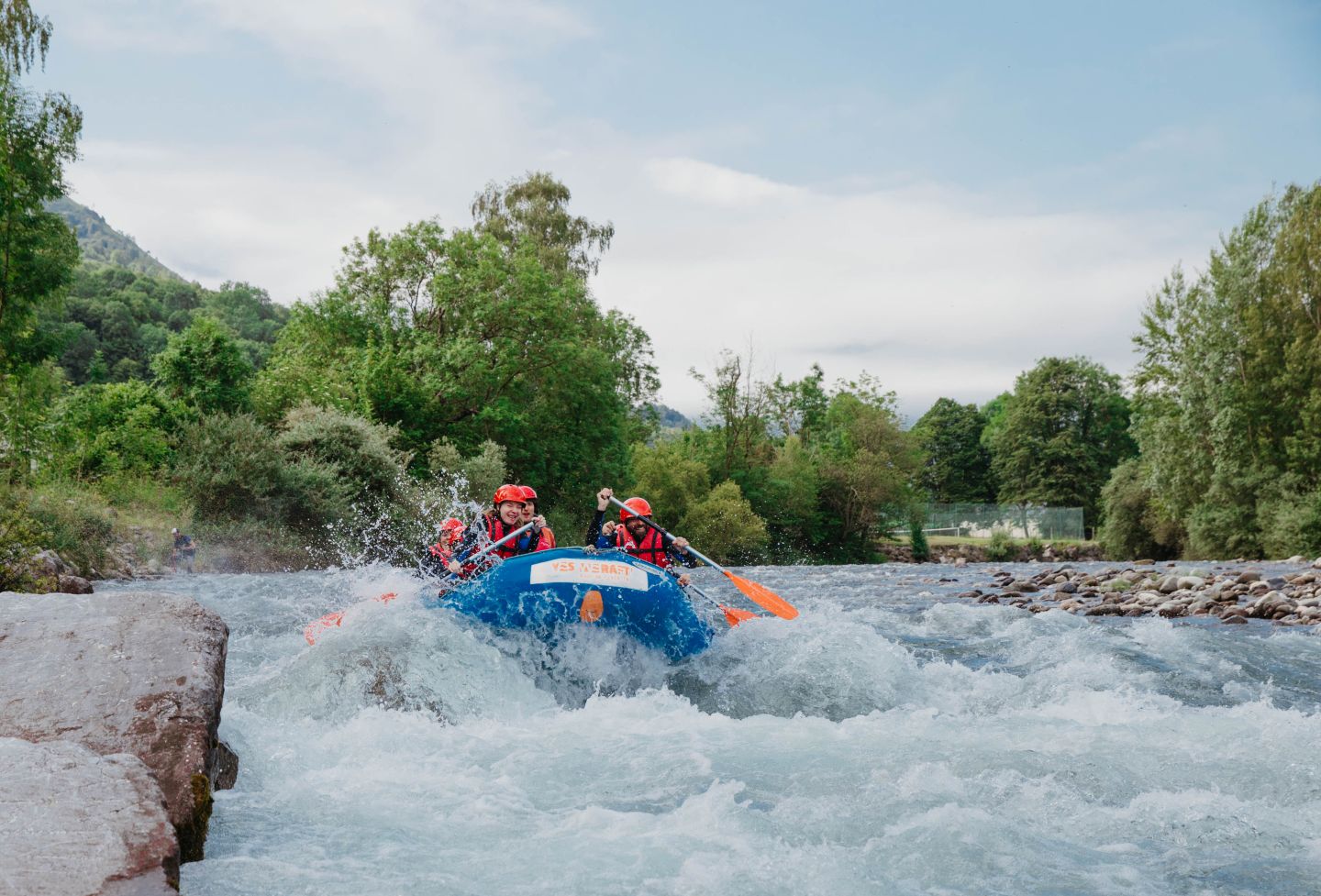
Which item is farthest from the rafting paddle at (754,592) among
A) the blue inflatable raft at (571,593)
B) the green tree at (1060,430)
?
the green tree at (1060,430)

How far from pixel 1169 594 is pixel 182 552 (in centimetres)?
1549

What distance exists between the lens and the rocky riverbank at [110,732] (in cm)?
280

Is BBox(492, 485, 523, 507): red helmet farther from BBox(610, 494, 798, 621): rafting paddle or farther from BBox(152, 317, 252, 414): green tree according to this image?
BBox(152, 317, 252, 414): green tree

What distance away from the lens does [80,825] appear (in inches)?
113

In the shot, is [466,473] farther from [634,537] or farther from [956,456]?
[956,456]

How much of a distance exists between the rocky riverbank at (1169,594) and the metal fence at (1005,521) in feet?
88.0

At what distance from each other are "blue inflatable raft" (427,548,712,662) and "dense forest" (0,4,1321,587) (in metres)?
5.28

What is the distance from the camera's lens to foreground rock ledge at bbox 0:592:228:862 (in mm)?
3695

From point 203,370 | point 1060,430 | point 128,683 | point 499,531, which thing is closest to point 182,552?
point 203,370

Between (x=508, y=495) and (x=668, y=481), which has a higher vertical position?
(x=668, y=481)

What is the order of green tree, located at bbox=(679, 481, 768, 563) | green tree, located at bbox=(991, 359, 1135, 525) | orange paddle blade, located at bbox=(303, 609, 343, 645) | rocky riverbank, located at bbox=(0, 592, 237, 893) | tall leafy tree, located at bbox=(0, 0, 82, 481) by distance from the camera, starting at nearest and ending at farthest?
rocky riverbank, located at bbox=(0, 592, 237, 893), orange paddle blade, located at bbox=(303, 609, 343, 645), tall leafy tree, located at bbox=(0, 0, 82, 481), green tree, located at bbox=(679, 481, 768, 563), green tree, located at bbox=(991, 359, 1135, 525)

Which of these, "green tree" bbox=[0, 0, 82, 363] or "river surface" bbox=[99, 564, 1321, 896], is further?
"green tree" bbox=[0, 0, 82, 363]

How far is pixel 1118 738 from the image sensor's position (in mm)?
5422

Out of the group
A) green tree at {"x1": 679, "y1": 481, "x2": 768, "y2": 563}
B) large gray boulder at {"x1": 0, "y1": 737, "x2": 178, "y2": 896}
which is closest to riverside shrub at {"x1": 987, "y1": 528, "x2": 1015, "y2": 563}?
green tree at {"x1": 679, "y1": 481, "x2": 768, "y2": 563}
